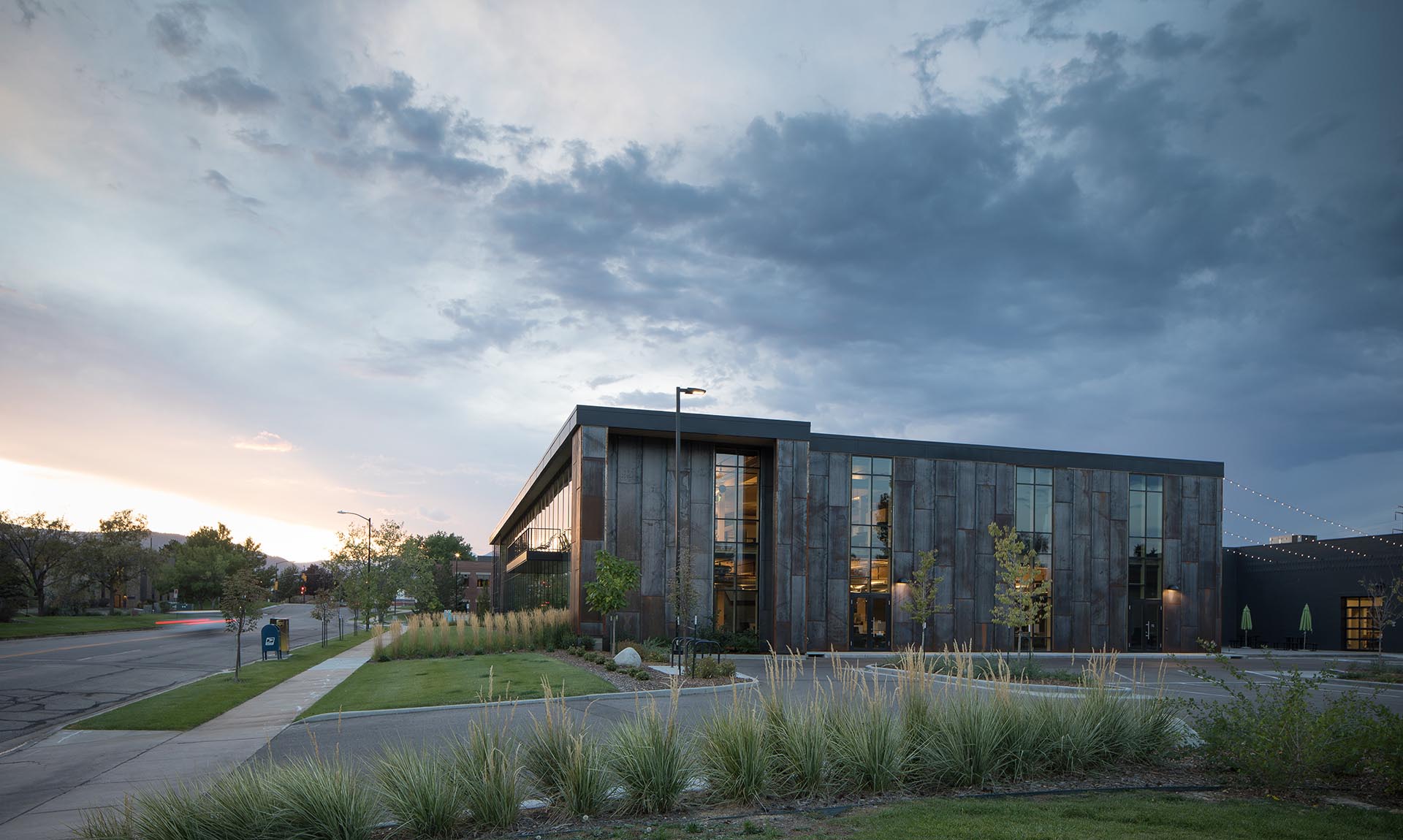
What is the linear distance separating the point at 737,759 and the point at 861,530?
27.6m

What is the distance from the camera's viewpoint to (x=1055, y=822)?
7.66 m

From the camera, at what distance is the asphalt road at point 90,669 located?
59.7 ft

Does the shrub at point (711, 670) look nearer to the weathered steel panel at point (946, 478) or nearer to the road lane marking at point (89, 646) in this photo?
the weathered steel panel at point (946, 478)

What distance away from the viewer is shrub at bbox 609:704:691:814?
26.9ft

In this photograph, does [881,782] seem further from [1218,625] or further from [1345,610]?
[1345,610]

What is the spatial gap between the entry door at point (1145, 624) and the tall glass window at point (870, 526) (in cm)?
1250

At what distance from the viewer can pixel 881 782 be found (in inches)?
349

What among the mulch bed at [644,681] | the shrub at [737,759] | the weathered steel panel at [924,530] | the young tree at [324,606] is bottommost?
the young tree at [324,606]

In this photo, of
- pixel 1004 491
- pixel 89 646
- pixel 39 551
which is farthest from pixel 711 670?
pixel 39 551

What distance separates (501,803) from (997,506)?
3295cm

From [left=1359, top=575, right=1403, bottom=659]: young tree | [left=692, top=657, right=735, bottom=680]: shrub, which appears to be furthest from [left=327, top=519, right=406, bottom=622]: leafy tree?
[left=1359, top=575, right=1403, bottom=659]: young tree

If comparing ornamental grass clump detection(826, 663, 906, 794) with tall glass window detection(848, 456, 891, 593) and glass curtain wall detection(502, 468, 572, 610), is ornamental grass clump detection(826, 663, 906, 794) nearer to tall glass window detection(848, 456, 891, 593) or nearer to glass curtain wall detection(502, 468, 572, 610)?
glass curtain wall detection(502, 468, 572, 610)

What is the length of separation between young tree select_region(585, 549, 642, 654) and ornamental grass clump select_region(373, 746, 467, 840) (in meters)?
19.9

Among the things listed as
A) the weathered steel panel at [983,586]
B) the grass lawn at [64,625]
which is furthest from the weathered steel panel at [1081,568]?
the grass lawn at [64,625]
